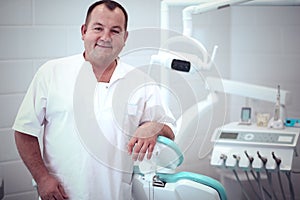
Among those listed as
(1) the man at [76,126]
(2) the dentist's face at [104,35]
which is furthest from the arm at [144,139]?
(2) the dentist's face at [104,35]

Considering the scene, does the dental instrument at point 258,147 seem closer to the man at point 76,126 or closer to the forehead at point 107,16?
the man at point 76,126

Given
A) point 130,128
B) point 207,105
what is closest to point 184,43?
point 207,105

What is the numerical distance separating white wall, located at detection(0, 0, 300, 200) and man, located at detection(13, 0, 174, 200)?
26 centimetres

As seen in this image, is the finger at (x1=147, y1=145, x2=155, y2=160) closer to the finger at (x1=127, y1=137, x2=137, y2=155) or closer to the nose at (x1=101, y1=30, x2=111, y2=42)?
the finger at (x1=127, y1=137, x2=137, y2=155)

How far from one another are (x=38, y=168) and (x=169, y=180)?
46 centimetres

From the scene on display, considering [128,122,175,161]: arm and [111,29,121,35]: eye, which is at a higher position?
[111,29,121,35]: eye

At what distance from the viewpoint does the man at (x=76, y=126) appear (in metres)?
1.79

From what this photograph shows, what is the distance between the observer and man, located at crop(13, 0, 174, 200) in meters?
1.79

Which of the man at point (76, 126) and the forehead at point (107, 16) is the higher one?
the forehead at point (107, 16)

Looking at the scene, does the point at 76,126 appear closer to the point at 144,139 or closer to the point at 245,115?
the point at 144,139

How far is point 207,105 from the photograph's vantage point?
6.89 feet

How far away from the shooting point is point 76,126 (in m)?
1.79

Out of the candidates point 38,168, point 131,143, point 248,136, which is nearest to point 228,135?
point 248,136

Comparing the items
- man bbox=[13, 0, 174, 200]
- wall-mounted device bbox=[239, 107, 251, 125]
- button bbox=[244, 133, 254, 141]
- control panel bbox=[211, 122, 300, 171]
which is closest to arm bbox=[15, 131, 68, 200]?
man bbox=[13, 0, 174, 200]
